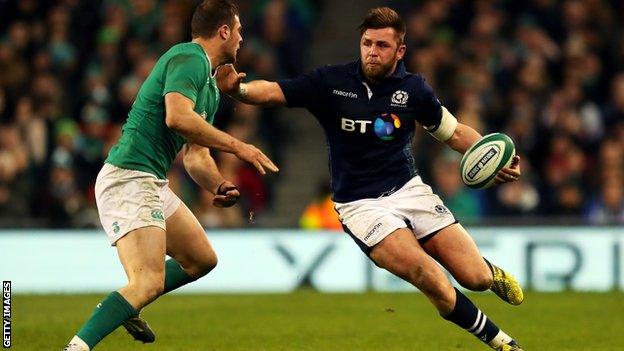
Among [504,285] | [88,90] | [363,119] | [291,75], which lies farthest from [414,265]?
[291,75]

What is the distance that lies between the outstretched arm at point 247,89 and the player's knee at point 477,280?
5.72 feet

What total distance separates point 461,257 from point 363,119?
1149mm

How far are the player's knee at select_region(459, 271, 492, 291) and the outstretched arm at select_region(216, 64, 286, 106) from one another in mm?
1743

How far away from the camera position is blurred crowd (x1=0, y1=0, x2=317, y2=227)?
17000mm

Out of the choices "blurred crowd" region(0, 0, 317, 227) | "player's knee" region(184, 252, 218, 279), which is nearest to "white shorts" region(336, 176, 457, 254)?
"player's knee" region(184, 252, 218, 279)

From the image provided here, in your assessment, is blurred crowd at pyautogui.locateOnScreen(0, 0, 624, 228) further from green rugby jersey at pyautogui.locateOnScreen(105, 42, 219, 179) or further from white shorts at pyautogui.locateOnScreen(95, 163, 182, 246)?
white shorts at pyautogui.locateOnScreen(95, 163, 182, 246)

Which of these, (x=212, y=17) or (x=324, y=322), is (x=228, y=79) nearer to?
(x=212, y=17)

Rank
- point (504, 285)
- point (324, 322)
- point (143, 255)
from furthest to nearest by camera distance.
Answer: point (324, 322) → point (504, 285) → point (143, 255)

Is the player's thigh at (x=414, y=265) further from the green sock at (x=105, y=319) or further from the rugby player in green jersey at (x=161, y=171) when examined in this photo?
the green sock at (x=105, y=319)

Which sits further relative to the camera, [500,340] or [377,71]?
[377,71]

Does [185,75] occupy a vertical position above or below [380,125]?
above

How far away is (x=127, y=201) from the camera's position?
8617mm

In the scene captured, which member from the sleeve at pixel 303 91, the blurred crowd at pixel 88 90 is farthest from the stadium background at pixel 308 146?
the sleeve at pixel 303 91

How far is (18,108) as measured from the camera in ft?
58.1
